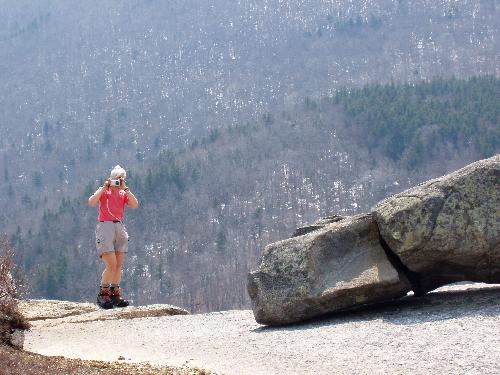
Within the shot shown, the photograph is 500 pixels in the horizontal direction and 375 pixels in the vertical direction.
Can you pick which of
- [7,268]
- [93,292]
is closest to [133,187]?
[93,292]

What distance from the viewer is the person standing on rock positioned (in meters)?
18.9

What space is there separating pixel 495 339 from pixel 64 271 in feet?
519

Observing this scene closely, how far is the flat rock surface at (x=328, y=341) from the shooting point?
994cm

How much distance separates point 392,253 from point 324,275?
4.60 feet

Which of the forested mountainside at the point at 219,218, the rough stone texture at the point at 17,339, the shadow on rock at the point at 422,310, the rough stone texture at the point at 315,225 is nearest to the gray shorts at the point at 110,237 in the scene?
the rough stone texture at the point at 315,225

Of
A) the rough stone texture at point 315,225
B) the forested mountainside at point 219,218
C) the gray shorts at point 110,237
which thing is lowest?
the rough stone texture at point 315,225

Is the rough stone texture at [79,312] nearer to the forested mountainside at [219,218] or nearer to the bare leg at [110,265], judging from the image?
the bare leg at [110,265]

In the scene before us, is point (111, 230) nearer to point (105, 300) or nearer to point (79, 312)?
point (105, 300)

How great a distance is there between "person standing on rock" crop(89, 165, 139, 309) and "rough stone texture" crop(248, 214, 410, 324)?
5702 mm

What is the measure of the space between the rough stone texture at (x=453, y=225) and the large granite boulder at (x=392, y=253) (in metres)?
0.02

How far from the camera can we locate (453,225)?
518 inches

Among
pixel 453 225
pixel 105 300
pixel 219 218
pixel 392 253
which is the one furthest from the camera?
pixel 219 218

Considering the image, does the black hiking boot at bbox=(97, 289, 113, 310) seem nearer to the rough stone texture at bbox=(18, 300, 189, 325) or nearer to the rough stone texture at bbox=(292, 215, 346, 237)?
the rough stone texture at bbox=(18, 300, 189, 325)

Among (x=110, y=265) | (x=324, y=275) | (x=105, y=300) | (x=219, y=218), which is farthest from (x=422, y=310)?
(x=219, y=218)
